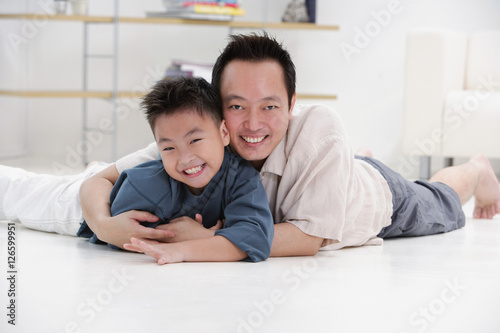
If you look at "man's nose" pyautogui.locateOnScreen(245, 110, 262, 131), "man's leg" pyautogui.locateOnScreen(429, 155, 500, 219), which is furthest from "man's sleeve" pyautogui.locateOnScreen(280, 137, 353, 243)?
"man's leg" pyautogui.locateOnScreen(429, 155, 500, 219)

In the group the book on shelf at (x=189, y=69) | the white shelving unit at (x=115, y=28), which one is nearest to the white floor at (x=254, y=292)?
the white shelving unit at (x=115, y=28)

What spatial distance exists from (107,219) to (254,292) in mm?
378

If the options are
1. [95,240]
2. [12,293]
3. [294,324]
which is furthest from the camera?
[95,240]

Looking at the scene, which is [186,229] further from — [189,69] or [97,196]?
[189,69]

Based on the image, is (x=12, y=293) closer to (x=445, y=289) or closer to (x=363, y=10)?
(x=445, y=289)

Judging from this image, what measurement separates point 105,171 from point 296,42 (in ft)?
7.95

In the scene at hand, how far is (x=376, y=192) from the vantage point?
1.47 m

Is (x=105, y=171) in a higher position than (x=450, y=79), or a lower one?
lower

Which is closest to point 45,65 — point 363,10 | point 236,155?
point 363,10

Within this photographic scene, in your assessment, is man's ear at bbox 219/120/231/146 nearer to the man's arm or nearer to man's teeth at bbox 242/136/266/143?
man's teeth at bbox 242/136/266/143

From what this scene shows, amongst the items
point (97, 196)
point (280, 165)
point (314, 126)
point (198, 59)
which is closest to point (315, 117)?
point (314, 126)

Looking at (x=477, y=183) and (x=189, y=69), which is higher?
(x=189, y=69)

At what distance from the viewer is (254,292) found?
1031mm

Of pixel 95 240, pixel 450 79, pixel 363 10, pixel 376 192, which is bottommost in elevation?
pixel 95 240
